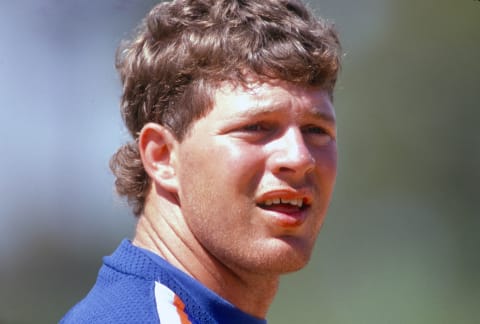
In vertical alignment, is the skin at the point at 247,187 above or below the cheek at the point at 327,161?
below

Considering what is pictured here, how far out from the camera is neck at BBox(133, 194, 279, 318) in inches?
102

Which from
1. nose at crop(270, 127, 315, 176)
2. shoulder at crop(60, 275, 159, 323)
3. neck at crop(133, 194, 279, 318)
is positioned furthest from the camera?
neck at crop(133, 194, 279, 318)

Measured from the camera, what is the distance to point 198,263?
2602 millimetres

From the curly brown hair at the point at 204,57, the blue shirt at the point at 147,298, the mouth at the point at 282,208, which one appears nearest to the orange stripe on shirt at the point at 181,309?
the blue shirt at the point at 147,298

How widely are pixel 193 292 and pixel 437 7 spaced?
679cm

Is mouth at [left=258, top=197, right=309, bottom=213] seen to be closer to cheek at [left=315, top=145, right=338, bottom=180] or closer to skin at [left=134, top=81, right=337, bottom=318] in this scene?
skin at [left=134, top=81, right=337, bottom=318]

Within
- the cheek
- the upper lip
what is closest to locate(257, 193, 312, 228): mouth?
the upper lip

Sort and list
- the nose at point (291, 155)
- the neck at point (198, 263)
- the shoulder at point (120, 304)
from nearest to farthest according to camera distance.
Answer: the shoulder at point (120, 304), the nose at point (291, 155), the neck at point (198, 263)

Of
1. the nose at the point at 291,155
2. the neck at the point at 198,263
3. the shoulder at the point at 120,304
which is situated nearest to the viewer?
the shoulder at the point at 120,304

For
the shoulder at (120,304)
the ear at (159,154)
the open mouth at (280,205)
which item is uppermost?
the ear at (159,154)

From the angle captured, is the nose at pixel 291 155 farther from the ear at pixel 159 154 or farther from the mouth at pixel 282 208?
the ear at pixel 159 154

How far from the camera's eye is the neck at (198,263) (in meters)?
2.60

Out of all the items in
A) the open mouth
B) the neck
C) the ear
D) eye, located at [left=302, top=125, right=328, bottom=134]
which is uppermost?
eye, located at [left=302, top=125, right=328, bottom=134]

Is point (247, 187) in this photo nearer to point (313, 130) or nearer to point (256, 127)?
point (256, 127)
